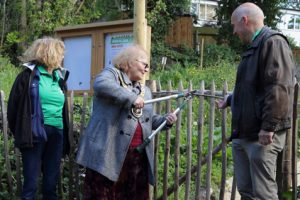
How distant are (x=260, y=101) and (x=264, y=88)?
Answer: 0.33ft

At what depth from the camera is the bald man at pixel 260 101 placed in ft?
11.7

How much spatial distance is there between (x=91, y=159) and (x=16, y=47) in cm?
1456

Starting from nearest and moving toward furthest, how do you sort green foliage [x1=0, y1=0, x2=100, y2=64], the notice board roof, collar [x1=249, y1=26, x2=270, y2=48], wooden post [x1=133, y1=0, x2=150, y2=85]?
collar [x1=249, y1=26, x2=270, y2=48] → wooden post [x1=133, y1=0, x2=150, y2=85] → the notice board roof → green foliage [x1=0, y1=0, x2=100, y2=64]

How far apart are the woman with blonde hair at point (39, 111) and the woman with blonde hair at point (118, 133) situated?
0.52 metres

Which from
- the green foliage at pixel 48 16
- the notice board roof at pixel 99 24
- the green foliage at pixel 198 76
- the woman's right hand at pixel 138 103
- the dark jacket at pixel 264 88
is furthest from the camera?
the green foliage at pixel 48 16

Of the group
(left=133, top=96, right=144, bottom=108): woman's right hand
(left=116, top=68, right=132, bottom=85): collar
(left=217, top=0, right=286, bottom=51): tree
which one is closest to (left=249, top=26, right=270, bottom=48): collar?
(left=133, top=96, right=144, bottom=108): woman's right hand

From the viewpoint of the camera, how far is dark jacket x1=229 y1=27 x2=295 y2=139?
356 centimetres

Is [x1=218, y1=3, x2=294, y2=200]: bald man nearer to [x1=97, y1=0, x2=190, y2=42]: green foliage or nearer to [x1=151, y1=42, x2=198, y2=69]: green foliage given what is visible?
[x1=97, y1=0, x2=190, y2=42]: green foliage

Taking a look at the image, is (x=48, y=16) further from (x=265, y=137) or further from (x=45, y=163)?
(x=265, y=137)

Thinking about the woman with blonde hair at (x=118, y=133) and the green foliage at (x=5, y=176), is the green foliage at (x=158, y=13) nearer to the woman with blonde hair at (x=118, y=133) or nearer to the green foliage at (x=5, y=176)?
the green foliage at (x=5, y=176)

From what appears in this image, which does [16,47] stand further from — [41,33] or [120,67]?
[120,67]

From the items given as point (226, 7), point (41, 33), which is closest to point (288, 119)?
point (41, 33)

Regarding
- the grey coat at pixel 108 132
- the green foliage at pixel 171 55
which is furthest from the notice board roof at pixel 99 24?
the green foliage at pixel 171 55

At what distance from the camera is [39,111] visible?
15.2 feet
